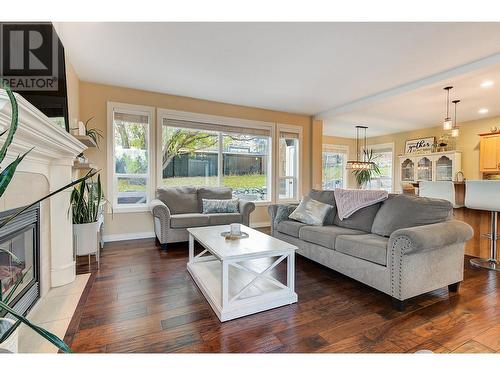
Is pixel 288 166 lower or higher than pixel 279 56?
lower

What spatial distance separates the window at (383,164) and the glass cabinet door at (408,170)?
1.81 ft

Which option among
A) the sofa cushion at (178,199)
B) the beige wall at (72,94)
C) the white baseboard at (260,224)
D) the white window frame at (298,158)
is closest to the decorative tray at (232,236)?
the sofa cushion at (178,199)

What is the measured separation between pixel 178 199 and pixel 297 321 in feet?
9.20

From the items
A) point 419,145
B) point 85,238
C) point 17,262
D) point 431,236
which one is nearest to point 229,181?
A: point 85,238

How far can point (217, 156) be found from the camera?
490 cm

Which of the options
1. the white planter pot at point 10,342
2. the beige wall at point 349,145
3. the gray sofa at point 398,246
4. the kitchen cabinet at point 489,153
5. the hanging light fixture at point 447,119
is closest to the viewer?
the white planter pot at point 10,342

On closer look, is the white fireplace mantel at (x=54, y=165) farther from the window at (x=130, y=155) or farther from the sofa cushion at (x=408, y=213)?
the sofa cushion at (x=408, y=213)

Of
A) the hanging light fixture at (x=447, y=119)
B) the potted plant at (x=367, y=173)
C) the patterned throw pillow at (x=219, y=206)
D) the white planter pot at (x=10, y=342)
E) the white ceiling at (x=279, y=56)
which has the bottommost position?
the white planter pot at (x=10, y=342)

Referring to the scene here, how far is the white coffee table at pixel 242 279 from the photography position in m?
1.81

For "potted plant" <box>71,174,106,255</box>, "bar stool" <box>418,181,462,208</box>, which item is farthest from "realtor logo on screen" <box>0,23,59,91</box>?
"bar stool" <box>418,181,462,208</box>

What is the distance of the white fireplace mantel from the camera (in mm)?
1400

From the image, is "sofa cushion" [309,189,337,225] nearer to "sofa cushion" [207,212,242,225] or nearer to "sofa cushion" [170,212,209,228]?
"sofa cushion" [207,212,242,225]

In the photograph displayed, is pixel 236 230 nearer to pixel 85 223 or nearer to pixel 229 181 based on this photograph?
pixel 85 223
